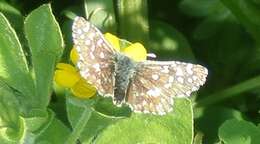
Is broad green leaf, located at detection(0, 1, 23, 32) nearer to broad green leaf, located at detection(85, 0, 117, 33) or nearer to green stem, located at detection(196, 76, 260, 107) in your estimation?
broad green leaf, located at detection(85, 0, 117, 33)

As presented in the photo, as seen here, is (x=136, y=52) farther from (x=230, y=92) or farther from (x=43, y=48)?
(x=230, y=92)

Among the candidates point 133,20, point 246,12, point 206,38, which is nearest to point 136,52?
point 133,20

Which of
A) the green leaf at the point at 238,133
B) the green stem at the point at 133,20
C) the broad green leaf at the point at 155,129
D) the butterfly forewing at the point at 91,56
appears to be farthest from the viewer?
the green stem at the point at 133,20

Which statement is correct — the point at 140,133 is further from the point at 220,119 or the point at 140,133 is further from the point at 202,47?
the point at 202,47

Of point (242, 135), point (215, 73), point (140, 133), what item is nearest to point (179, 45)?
point (215, 73)

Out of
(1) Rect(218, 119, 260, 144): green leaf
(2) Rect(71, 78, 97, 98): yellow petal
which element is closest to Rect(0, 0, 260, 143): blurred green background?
(1) Rect(218, 119, 260, 144): green leaf

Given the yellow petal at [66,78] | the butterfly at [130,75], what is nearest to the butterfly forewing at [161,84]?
the butterfly at [130,75]

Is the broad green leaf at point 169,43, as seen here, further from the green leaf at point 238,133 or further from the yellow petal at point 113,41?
the yellow petal at point 113,41
